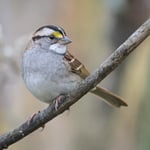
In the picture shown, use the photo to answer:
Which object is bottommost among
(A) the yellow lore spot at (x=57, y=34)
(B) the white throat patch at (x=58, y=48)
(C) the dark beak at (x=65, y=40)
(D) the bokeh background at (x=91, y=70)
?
(D) the bokeh background at (x=91, y=70)

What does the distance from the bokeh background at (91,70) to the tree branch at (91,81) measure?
2.86 feet

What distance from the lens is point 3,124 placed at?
4.60 meters

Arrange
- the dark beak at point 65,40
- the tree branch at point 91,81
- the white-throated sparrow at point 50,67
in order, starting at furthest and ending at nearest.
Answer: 1. the dark beak at point 65,40
2. the white-throated sparrow at point 50,67
3. the tree branch at point 91,81

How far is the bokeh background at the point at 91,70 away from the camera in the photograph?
4582 millimetres

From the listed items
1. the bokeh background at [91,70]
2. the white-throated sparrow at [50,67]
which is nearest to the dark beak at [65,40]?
the white-throated sparrow at [50,67]

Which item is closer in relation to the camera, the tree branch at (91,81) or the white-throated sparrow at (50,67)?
the tree branch at (91,81)

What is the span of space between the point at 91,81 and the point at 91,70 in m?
2.13

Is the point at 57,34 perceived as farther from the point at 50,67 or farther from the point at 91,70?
the point at 91,70

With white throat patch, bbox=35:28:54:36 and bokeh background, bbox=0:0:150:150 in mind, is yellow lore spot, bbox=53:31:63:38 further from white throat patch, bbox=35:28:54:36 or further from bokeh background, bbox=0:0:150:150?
bokeh background, bbox=0:0:150:150

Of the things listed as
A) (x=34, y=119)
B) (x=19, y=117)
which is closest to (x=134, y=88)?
(x=19, y=117)

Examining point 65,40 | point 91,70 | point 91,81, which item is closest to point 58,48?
point 65,40

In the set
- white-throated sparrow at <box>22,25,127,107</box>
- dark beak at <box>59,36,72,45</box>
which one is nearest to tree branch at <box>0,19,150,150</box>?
white-throated sparrow at <box>22,25,127,107</box>

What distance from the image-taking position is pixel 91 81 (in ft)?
9.59

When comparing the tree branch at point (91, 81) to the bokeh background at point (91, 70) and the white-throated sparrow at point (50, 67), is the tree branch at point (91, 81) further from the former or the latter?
the bokeh background at point (91, 70)
